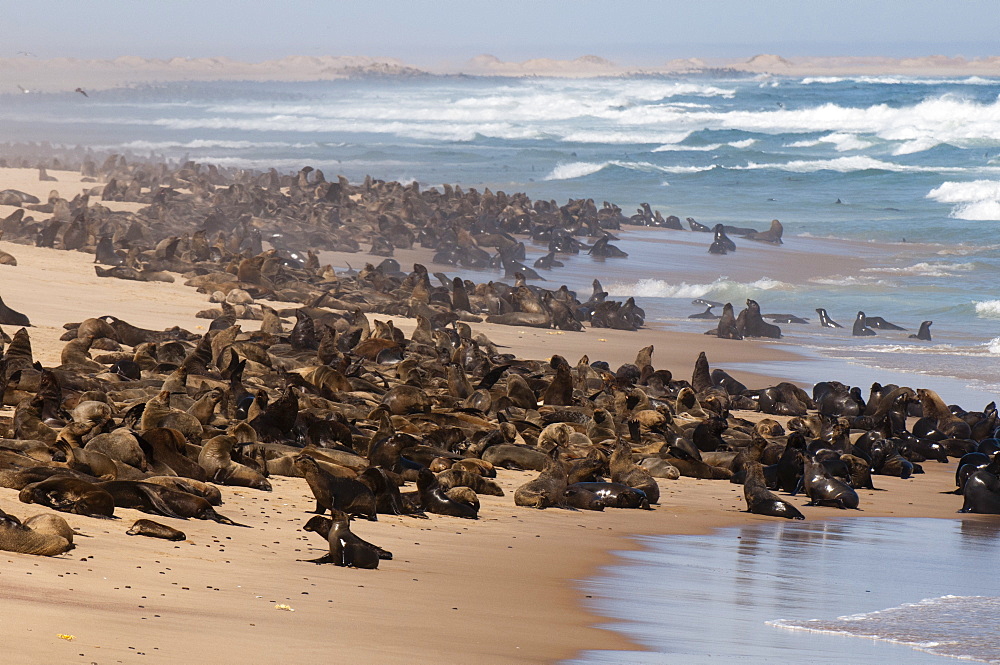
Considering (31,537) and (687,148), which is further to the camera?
(687,148)

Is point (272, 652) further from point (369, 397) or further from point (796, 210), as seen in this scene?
point (796, 210)

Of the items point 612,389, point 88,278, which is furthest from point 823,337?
point 88,278

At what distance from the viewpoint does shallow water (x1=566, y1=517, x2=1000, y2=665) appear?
5184 millimetres

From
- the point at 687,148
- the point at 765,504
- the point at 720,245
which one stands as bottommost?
the point at 765,504

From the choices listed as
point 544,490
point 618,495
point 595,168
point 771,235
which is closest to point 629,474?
point 618,495

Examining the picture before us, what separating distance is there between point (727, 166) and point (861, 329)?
117ft

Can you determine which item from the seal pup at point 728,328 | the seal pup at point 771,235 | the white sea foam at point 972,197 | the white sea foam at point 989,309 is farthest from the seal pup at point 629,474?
the white sea foam at point 972,197

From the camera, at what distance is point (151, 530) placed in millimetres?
5777

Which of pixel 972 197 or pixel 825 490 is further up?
pixel 972 197

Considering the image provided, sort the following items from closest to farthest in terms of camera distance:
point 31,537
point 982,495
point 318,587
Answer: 1. point 31,537
2. point 318,587
3. point 982,495

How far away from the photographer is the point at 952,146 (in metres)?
55.7

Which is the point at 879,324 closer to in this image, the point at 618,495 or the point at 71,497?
the point at 618,495

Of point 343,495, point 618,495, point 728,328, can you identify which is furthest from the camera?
point 728,328

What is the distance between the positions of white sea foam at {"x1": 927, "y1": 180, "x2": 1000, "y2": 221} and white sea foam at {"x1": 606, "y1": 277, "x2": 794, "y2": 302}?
678 inches
